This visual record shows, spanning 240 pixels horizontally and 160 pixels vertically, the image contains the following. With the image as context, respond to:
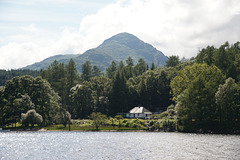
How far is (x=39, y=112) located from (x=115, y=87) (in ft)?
153

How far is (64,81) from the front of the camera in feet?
472

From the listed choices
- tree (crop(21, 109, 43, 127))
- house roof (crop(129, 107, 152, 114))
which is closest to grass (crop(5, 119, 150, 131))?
tree (crop(21, 109, 43, 127))

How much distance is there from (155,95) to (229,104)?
219 ft

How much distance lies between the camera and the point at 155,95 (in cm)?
14188

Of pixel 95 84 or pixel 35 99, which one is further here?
pixel 95 84

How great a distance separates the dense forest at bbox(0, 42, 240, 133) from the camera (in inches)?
3115

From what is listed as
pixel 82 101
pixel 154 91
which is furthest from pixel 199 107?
pixel 82 101

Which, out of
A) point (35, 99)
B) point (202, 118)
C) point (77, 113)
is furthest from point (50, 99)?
point (202, 118)

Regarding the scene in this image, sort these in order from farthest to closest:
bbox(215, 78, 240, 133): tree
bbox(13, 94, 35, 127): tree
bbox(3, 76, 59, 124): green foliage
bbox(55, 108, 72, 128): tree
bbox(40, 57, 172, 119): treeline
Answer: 1. bbox(40, 57, 172, 119): treeline
2. bbox(55, 108, 72, 128): tree
3. bbox(3, 76, 59, 124): green foliage
4. bbox(13, 94, 35, 127): tree
5. bbox(215, 78, 240, 133): tree

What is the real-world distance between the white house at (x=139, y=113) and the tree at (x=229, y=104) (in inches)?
2201

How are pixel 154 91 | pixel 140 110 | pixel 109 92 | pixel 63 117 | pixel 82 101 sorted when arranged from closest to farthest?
pixel 63 117 → pixel 82 101 → pixel 140 110 → pixel 109 92 → pixel 154 91

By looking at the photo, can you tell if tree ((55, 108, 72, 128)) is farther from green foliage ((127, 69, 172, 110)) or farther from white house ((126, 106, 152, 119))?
green foliage ((127, 69, 172, 110))

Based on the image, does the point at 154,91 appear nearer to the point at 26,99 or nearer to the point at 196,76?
the point at 196,76

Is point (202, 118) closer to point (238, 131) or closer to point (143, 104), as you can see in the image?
point (238, 131)
